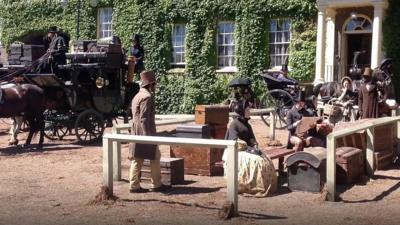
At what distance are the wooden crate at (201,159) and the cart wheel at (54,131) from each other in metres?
5.91

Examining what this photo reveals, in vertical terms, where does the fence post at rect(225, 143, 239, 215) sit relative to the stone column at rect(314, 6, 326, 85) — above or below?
below

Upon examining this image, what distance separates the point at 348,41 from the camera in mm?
21688

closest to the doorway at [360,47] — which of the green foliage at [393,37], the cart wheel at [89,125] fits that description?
the green foliage at [393,37]

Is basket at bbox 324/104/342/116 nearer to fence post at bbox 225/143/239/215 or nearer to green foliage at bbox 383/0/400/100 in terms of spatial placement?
green foliage at bbox 383/0/400/100

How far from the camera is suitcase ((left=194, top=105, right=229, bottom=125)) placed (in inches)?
428

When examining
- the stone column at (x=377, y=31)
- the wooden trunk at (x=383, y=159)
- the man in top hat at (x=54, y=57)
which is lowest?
the wooden trunk at (x=383, y=159)

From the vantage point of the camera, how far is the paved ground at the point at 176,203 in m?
7.30

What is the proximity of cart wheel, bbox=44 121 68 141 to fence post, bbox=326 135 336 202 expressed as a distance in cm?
880

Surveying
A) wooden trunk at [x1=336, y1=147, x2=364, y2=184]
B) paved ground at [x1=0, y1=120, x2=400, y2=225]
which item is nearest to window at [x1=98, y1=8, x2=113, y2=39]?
paved ground at [x1=0, y1=120, x2=400, y2=225]

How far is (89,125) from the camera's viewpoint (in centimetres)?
1498

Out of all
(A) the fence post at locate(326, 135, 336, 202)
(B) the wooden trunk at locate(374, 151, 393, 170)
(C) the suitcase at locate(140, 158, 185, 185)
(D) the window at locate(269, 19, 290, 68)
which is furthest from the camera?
(D) the window at locate(269, 19, 290, 68)

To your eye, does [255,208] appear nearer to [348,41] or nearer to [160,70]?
[348,41]

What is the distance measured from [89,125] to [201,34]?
989 cm

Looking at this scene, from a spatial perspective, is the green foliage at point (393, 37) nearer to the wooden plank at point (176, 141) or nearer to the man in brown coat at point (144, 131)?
the man in brown coat at point (144, 131)
